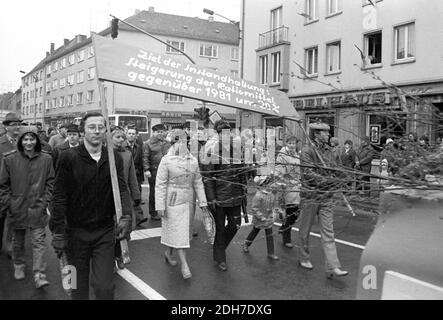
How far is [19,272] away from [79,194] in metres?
2.16

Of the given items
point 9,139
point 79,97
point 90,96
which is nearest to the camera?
A: point 9,139

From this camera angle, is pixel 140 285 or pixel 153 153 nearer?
pixel 140 285

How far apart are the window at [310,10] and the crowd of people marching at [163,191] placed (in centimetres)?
1560

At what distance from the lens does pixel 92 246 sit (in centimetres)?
347

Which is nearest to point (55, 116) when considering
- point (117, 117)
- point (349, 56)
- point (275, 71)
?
point (117, 117)

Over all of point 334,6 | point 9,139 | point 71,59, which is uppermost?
point 71,59

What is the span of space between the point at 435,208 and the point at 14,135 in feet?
18.7

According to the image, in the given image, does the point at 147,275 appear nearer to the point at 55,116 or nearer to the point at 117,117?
the point at 117,117

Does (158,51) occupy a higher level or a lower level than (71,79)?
higher

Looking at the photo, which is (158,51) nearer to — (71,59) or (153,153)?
(71,59)

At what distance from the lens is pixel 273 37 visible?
24625 mm

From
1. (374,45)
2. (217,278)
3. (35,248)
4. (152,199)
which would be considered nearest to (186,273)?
(217,278)

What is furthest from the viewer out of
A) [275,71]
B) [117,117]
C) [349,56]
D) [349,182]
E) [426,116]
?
[117,117]

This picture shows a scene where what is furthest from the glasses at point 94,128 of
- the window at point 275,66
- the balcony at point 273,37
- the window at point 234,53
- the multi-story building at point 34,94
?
the multi-story building at point 34,94
